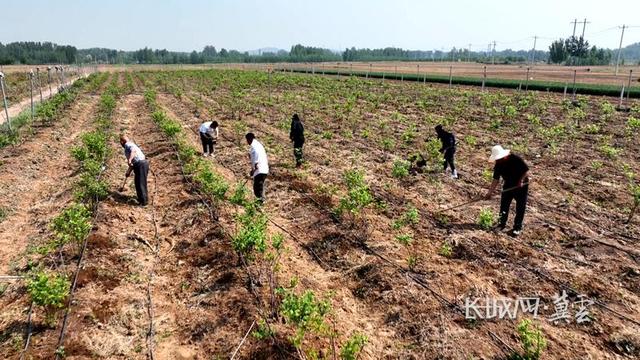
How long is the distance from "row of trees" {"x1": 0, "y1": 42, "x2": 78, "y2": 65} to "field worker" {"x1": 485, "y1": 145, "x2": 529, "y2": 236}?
10747cm

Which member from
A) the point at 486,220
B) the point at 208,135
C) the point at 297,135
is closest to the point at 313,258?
the point at 486,220

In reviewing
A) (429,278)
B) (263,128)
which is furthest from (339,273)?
(263,128)

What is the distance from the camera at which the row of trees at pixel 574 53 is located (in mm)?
92975

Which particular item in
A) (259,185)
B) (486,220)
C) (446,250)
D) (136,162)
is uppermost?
(136,162)

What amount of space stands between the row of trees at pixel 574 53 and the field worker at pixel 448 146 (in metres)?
95.1

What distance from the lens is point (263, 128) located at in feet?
60.8

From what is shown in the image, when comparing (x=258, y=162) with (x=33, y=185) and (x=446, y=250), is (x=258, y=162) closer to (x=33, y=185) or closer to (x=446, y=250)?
(x=446, y=250)

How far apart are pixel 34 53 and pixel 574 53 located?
429 ft

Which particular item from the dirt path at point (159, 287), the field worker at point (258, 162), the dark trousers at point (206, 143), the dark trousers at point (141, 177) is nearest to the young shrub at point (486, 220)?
the field worker at point (258, 162)

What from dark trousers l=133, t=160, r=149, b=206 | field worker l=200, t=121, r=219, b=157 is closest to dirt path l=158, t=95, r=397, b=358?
field worker l=200, t=121, r=219, b=157

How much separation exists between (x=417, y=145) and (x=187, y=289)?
1014 cm

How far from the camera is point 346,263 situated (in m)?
7.43

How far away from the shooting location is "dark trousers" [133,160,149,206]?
965 cm

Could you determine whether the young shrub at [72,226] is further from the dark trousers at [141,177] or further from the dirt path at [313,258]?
the dirt path at [313,258]
